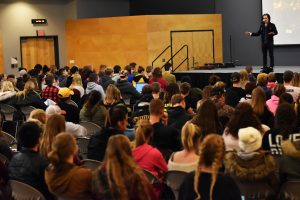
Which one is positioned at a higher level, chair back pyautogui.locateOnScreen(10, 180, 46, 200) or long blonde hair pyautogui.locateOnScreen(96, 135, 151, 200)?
long blonde hair pyautogui.locateOnScreen(96, 135, 151, 200)

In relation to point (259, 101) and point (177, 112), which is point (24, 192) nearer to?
point (177, 112)

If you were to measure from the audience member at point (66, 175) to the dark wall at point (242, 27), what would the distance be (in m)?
15.9

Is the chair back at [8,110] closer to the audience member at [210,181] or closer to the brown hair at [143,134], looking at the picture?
the brown hair at [143,134]

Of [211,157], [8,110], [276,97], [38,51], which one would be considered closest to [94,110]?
[276,97]

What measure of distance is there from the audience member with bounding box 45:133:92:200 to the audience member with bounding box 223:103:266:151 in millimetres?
1797

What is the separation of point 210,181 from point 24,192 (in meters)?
1.68

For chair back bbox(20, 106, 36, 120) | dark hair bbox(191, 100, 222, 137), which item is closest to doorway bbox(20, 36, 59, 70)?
chair back bbox(20, 106, 36, 120)

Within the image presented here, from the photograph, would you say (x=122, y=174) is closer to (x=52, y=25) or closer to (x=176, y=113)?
(x=176, y=113)

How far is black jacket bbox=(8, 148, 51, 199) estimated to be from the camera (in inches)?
196

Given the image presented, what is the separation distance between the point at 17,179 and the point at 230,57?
54.6ft

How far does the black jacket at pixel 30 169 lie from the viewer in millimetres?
4969

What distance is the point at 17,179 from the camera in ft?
16.5

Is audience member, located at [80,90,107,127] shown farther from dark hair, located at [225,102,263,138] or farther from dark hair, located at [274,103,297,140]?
dark hair, located at [274,103,297,140]

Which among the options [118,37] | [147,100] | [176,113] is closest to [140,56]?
[118,37]
